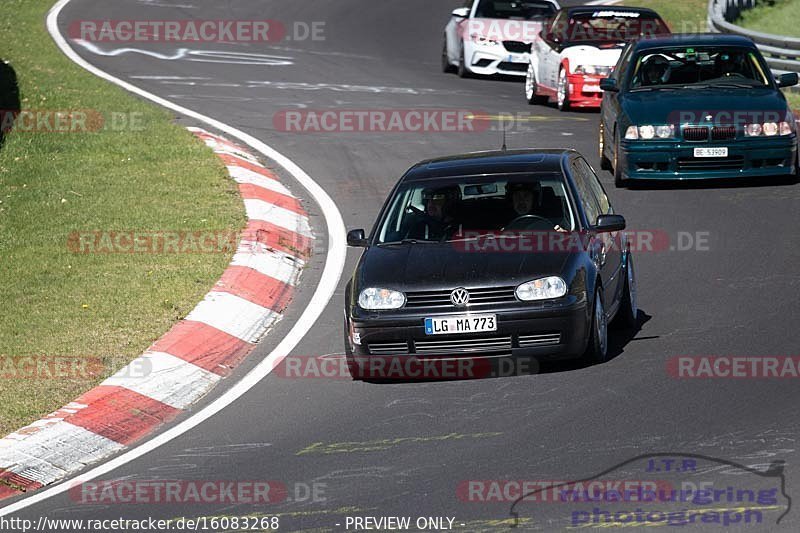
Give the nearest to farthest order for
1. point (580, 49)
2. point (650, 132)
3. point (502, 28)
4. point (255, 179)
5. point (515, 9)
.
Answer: point (650, 132), point (255, 179), point (580, 49), point (502, 28), point (515, 9)

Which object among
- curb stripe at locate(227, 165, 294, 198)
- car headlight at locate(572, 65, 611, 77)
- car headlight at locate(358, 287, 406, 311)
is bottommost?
curb stripe at locate(227, 165, 294, 198)

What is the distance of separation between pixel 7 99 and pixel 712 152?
941 centimetres

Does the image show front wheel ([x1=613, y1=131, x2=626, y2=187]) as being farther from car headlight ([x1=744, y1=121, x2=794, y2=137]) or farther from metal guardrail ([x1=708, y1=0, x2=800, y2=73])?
metal guardrail ([x1=708, y1=0, x2=800, y2=73])

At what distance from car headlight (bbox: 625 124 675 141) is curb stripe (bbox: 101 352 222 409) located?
284 inches

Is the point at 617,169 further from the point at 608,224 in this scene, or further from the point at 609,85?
the point at 608,224

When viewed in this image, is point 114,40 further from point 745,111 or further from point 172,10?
point 745,111

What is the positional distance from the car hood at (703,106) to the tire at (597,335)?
6.40 metres

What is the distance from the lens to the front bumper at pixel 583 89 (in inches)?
840

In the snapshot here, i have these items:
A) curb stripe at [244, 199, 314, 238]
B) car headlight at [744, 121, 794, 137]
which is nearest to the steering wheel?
curb stripe at [244, 199, 314, 238]

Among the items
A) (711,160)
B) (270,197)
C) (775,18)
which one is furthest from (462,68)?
(270,197)

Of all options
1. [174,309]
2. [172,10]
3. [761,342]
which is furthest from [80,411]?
[172,10]

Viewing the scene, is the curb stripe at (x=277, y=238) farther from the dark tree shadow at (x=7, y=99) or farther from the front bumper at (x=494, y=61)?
the front bumper at (x=494, y=61)

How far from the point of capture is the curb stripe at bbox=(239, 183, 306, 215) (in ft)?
50.3

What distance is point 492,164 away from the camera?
35.5 feet
